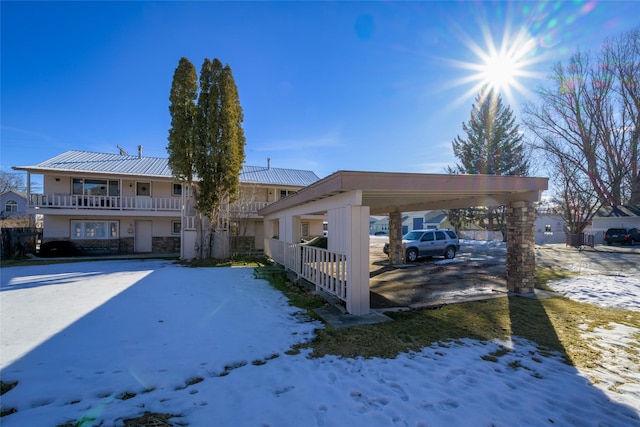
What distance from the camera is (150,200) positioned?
60.2ft

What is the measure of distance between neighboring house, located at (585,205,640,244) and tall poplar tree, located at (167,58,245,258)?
3372 centimetres

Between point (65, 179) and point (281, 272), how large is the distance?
16.3 m

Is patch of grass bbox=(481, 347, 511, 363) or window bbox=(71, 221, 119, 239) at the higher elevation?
window bbox=(71, 221, 119, 239)

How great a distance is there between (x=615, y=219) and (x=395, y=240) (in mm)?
33286

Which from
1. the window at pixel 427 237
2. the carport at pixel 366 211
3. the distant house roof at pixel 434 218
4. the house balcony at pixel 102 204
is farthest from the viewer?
the distant house roof at pixel 434 218

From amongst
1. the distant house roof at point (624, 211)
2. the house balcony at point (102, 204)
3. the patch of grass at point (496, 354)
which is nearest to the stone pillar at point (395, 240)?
the patch of grass at point (496, 354)

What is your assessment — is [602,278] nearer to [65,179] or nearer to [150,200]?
[150,200]

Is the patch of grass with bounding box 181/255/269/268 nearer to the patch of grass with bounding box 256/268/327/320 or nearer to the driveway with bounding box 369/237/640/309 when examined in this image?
the patch of grass with bounding box 256/268/327/320

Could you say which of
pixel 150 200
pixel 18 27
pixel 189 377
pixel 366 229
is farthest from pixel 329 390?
pixel 150 200

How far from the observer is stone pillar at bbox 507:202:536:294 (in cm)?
754

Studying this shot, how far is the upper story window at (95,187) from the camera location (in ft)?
59.7

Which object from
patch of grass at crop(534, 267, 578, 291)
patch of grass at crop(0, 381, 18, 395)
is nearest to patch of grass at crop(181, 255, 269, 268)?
patch of grass at crop(0, 381, 18, 395)

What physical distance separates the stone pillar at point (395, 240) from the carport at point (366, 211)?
3348 millimetres

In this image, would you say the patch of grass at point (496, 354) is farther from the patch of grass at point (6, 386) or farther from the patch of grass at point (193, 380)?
the patch of grass at point (6, 386)
